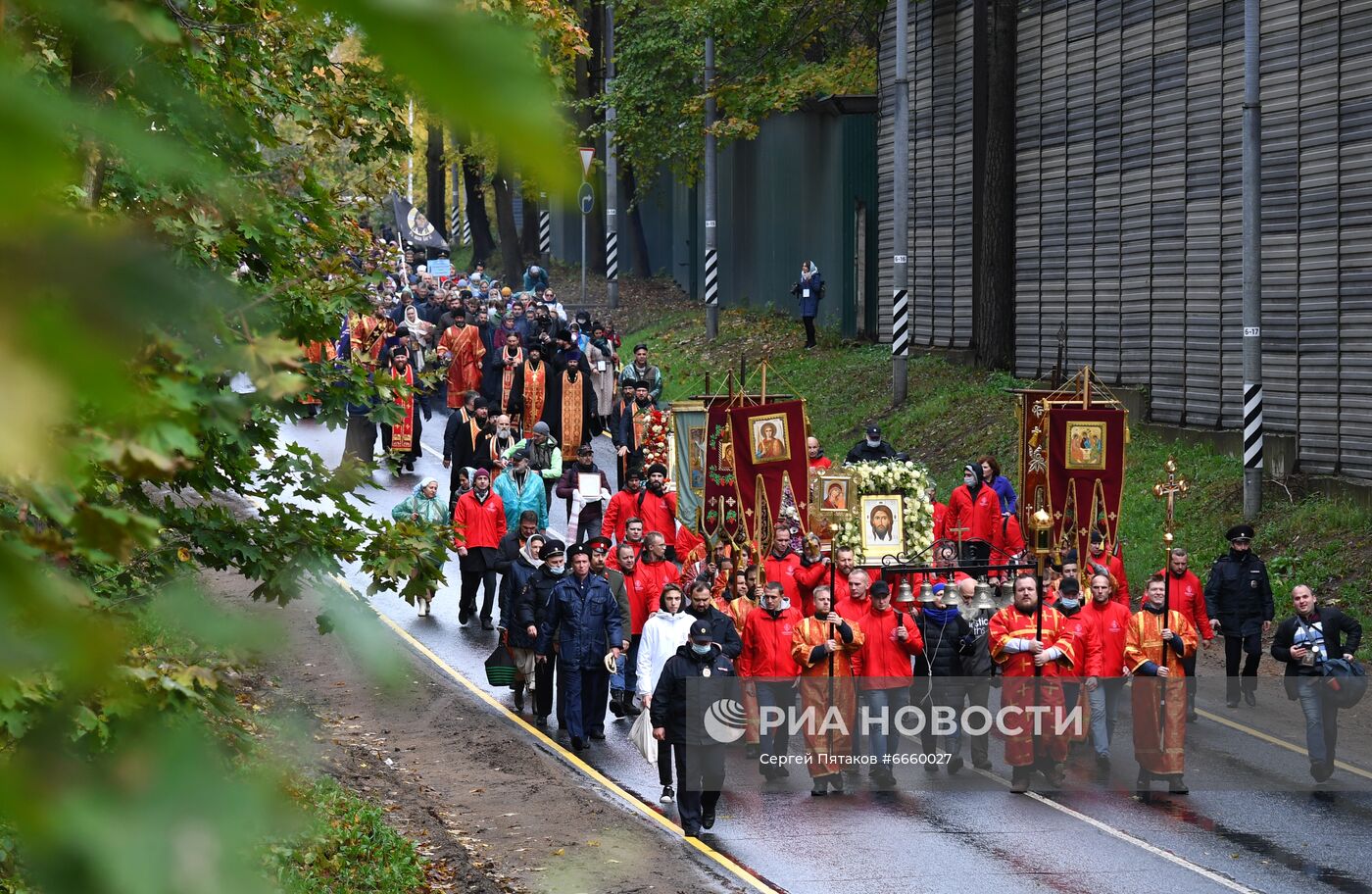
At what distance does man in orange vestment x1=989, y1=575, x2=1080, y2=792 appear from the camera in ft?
49.6

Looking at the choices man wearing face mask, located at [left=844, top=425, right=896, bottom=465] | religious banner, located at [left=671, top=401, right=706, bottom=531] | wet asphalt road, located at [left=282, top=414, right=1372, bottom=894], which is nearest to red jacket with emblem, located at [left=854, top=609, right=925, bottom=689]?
wet asphalt road, located at [left=282, top=414, right=1372, bottom=894]

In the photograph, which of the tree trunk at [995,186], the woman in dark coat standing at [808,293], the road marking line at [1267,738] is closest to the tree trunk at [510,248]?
the woman in dark coat standing at [808,293]

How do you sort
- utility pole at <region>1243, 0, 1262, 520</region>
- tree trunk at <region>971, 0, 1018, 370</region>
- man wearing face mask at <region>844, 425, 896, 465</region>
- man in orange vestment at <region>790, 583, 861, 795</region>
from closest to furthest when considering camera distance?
man in orange vestment at <region>790, 583, 861, 795</region> → utility pole at <region>1243, 0, 1262, 520</region> → man wearing face mask at <region>844, 425, 896, 465</region> → tree trunk at <region>971, 0, 1018, 370</region>

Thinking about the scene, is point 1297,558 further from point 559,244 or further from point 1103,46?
point 559,244

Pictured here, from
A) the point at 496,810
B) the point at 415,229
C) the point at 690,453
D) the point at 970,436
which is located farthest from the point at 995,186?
the point at 415,229

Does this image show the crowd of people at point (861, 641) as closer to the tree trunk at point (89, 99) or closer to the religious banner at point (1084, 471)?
the religious banner at point (1084, 471)

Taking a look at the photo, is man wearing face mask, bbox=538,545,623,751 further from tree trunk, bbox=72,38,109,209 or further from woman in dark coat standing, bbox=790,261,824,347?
woman in dark coat standing, bbox=790,261,824,347

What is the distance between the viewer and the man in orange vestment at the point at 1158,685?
14602mm

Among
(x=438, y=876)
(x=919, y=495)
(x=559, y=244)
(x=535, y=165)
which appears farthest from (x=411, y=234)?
(x=535, y=165)

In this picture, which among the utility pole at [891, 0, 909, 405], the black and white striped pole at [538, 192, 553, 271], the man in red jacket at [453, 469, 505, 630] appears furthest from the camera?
the black and white striped pole at [538, 192, 553, 271]

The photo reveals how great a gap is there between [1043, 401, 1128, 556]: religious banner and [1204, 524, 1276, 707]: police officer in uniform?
1446 mm

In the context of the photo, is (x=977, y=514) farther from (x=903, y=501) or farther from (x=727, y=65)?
(x=727, y=65)

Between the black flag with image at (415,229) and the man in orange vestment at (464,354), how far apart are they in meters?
20.1

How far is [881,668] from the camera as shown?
15.4 metres
